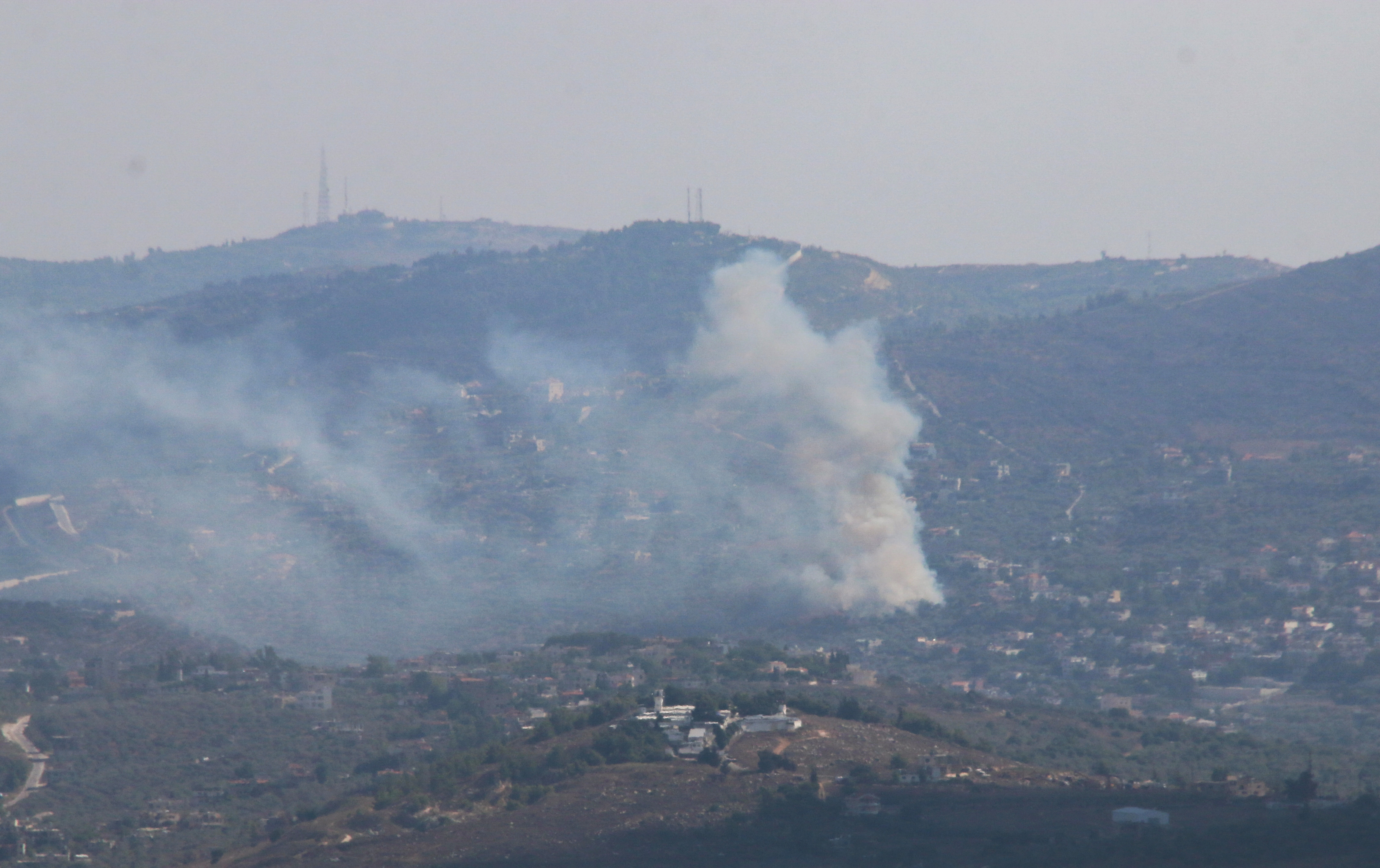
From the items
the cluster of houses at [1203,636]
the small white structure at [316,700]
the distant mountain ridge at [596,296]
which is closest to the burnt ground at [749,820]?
the small white structure at [316,700]

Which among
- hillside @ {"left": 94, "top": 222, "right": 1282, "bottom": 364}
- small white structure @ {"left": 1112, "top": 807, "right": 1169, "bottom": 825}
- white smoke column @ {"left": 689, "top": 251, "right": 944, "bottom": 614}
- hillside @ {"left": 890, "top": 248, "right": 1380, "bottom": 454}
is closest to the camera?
small white structure @ {"left": 1112, "top": 807, "right": 1169, "bottom": 825}

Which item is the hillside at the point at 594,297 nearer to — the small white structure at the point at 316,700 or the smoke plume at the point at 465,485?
the smoke plume at the point at 465,485

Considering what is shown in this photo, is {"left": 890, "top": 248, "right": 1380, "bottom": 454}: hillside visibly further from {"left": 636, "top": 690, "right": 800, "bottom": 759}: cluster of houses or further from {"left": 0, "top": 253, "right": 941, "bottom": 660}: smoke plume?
{"left": 636, "top": 690, "right": 800, "bottom": 759}: cluster of houses

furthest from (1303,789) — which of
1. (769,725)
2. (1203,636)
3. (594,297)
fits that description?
(594,297)

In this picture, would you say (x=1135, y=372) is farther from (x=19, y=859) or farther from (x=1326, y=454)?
(x=19, y=859)

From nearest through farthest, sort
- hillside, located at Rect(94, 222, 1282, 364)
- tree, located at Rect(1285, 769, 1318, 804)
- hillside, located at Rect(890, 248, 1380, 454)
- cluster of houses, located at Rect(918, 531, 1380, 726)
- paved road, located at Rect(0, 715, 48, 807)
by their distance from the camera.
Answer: tree, located at Rect(1285, 769, 1318, 804) < paved road, located at Rect(0, 715, 48, 807) < cluster of houses, located at Rect(918, 531, 1380, 726) < hillside, located at Rect(890, 248, 1380, 454) < hillside, located at Rect(94, 222, 1282, 364)

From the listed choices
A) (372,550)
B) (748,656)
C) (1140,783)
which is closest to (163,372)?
(372,550)

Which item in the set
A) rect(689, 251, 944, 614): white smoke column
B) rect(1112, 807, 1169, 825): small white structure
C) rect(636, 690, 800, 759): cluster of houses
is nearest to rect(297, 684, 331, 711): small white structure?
rect(636, 690, 800, 759): cluster of houses
